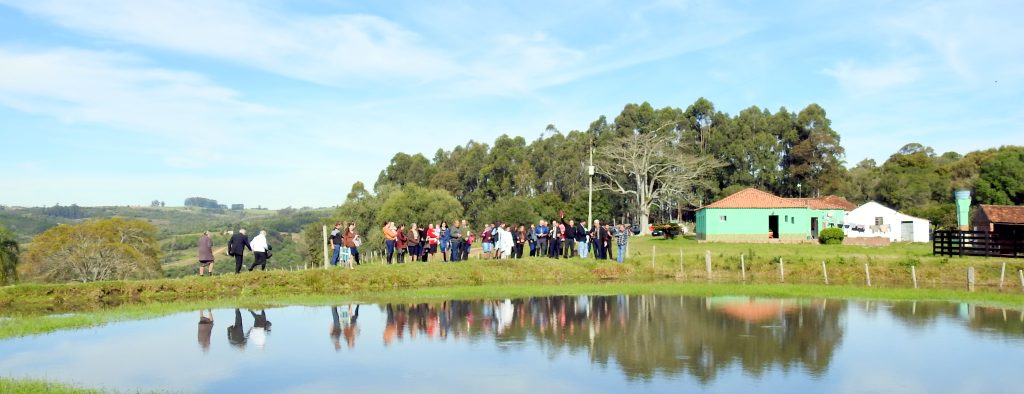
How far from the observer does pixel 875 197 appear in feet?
310

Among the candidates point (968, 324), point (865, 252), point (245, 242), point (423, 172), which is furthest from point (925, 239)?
point (423, 172)

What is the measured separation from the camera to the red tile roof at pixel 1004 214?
1725 inches

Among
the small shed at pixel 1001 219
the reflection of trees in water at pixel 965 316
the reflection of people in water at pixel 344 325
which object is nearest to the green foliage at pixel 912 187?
the small shed at pixel 1001 219

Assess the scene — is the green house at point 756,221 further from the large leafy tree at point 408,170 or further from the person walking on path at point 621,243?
the large leafy tree at point 408,170

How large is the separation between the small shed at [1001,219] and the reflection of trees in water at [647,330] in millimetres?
23994

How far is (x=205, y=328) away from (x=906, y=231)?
60295 millimetres

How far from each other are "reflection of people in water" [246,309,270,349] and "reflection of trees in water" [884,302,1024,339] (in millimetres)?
17006

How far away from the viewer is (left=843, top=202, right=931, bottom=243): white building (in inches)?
2499

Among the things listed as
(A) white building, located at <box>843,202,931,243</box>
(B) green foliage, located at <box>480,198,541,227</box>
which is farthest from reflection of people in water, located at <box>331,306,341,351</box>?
(B) green foliage, located at <box>480,198,541,227</box>

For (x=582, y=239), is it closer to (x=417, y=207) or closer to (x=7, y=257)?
(x=417, y=207)

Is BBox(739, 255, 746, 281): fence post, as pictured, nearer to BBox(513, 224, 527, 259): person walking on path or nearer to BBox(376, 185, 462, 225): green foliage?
BBox(513, 224, 527, 259): person walking on path

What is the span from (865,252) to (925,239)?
23.3 m

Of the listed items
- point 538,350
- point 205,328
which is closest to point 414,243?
point 205,328

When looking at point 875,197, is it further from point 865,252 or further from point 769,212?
point 865,252
